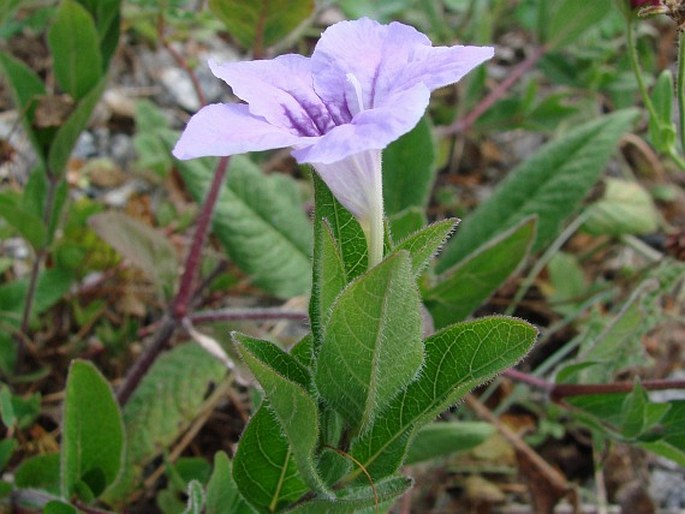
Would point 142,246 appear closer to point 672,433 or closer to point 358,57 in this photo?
point 358,57

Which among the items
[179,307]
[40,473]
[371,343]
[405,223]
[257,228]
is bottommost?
[40,473]

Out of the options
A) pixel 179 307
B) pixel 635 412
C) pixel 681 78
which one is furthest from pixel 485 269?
pixel 179 307

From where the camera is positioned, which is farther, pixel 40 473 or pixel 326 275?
pixel 40 473

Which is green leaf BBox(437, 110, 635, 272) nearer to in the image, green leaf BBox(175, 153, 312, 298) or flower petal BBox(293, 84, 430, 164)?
green leaf BBox(175, 153, 312, 298)

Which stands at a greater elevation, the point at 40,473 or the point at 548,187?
the point at 548,187

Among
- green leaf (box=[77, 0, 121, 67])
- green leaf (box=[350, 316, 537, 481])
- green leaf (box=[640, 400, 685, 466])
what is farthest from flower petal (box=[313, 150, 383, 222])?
green leaf (box=[77, 0, 121, 67])

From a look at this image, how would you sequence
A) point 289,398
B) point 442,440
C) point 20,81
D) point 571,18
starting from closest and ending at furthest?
1. point 289,398
2. point 442,440
3. point 20,81
4. point 571,18

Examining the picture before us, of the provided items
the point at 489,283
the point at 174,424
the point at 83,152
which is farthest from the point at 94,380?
the point at 83,152
